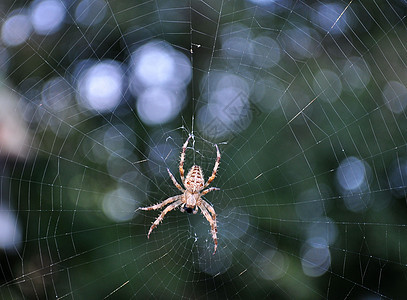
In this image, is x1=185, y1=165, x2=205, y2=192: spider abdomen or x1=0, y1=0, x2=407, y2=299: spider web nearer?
x1=185, y1=165, x2=205, y2=192: spider abdomen

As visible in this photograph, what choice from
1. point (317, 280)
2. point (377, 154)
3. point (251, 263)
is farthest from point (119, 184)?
point (377, 154)

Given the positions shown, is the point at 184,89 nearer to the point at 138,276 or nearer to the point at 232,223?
the point at 232,223

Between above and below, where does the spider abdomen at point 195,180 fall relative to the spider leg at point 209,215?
above

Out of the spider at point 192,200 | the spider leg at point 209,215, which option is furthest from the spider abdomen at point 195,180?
the spider leg at point 209,215

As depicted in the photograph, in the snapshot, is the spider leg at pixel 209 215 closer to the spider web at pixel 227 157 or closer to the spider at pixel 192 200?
the spider at pixel 192 200

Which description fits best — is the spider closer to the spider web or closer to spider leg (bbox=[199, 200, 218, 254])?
spider leg (bbox=[199, 200, 218, 254])

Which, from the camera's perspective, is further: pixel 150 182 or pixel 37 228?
pixel 150 182

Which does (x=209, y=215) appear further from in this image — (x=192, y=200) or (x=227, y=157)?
(x=227, y=157)

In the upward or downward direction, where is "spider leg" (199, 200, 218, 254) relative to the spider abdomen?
downward

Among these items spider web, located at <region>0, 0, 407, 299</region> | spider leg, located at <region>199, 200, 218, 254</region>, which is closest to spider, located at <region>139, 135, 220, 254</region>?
spider leg, located at <region>199, 200, 218, 254</region>
